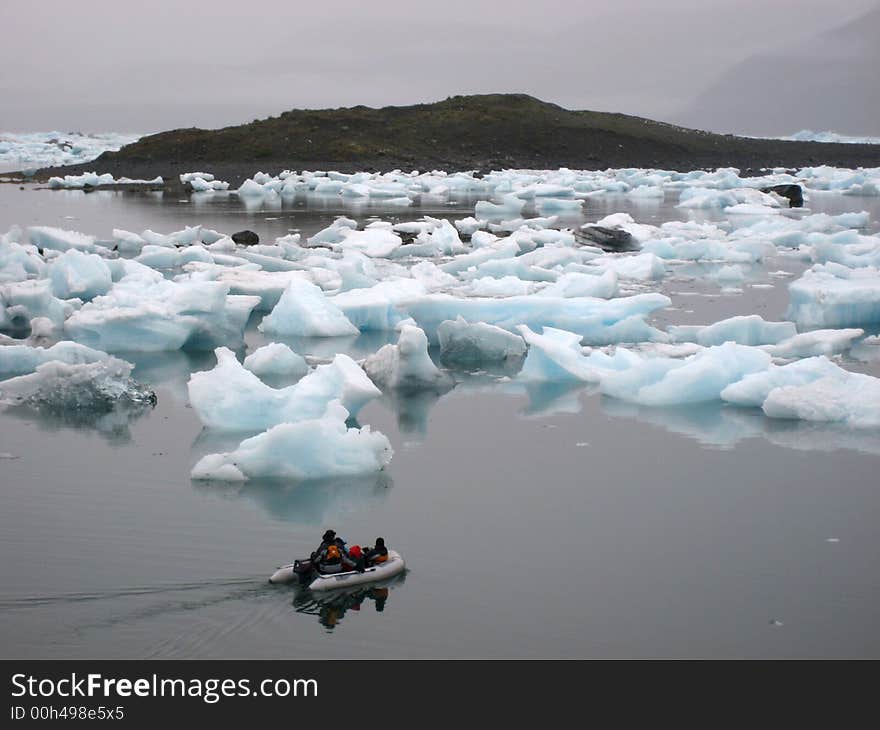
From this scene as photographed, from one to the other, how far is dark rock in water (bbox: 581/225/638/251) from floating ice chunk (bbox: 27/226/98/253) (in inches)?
281

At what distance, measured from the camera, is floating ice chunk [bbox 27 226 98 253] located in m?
15.3

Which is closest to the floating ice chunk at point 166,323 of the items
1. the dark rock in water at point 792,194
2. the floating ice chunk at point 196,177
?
the dark rock in water at point 792,194

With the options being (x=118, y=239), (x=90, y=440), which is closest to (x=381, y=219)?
(x=118, y=239)

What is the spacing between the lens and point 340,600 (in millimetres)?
5098

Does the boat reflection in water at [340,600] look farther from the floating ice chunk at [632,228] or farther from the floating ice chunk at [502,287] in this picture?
the floating ice chunk at [632,228]

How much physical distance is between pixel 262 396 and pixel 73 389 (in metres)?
1.65

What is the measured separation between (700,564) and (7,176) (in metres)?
34.5

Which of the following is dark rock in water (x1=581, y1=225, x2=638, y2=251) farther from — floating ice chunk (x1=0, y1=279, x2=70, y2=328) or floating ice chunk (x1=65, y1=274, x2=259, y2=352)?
floating ice chunk (x1=0, y1=279, x2=70, y2=328)

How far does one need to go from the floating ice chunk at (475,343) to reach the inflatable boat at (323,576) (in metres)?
4.72

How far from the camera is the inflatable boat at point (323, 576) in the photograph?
5.14 m

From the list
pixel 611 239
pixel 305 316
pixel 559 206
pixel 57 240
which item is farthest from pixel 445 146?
pixel 305 316

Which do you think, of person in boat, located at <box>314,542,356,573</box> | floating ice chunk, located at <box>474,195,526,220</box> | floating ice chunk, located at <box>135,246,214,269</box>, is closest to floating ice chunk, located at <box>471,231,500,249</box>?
floating ice chunk, located at <box>135,246,214,269</box>

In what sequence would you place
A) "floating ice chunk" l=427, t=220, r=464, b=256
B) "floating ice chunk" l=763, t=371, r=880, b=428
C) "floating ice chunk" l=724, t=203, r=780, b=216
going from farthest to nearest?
"floating ice chunk" l=724, t=203, r=780, b=216 → "floating ice chunk" l=427, t=220, r=464, b=256 → "floating ice chunk" l=763, t=371, r=880, b=428
